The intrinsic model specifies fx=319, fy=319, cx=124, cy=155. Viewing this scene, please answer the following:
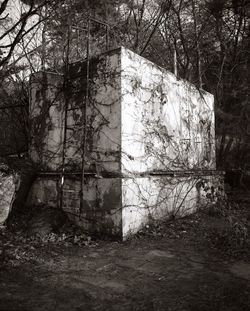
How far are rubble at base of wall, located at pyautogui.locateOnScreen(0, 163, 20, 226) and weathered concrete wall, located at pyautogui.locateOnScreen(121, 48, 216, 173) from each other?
2436 millimetres

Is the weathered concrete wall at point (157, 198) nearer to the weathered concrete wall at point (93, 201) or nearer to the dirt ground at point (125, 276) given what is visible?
the weathered concrete wall at point (93, 201)

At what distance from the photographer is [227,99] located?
43.1 ft

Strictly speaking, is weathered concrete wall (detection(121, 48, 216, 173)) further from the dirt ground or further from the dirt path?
the dirt path

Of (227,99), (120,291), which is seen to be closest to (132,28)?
(227,99)

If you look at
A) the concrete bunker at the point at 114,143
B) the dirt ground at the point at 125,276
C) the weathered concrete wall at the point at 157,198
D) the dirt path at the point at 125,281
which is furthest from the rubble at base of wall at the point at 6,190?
the weathered concrete wall at the point at 157,198

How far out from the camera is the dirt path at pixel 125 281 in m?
3.66

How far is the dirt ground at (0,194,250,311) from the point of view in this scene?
3.68 metres

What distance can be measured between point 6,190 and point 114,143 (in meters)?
2.44

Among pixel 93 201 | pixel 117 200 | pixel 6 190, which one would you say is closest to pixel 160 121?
pixel 117 200

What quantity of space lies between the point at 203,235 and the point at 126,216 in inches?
72.3

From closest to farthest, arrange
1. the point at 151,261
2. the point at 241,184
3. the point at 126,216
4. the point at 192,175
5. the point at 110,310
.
A: the point at 110,310, the point at 151,261, the point at 126,216, the point at 192,175, the point at 241,184

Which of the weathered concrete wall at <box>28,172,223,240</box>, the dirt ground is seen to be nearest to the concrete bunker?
the weathered concrete wall at <box>28,172,223,240</box>

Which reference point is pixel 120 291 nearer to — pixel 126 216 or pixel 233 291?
pixel 233 291

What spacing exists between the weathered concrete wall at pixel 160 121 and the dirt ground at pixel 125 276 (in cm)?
170
